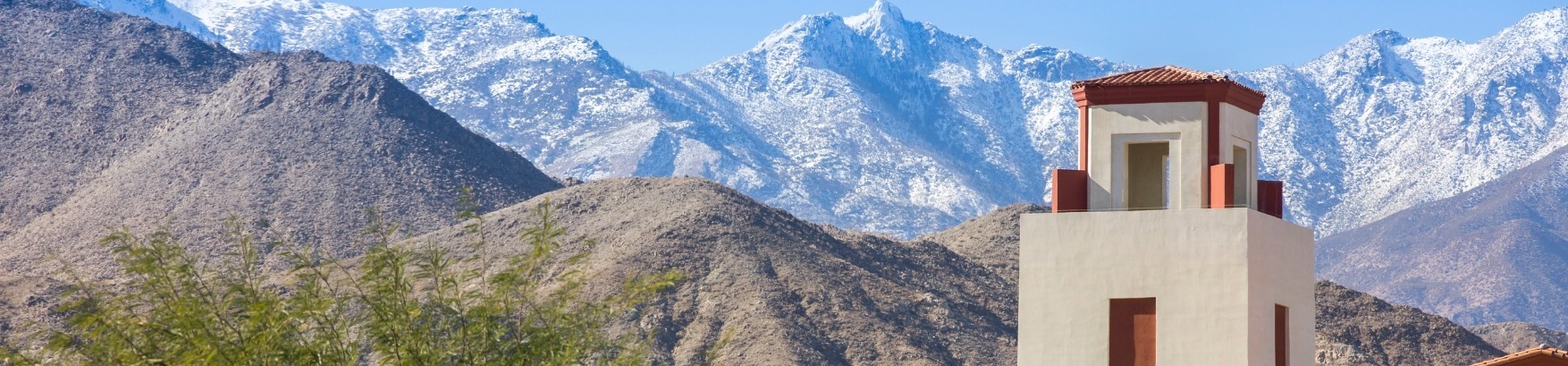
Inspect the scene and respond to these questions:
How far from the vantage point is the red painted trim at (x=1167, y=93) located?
78.3ft

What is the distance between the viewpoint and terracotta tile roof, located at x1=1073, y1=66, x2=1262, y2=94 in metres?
23.9

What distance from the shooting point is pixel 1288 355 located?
23.8m

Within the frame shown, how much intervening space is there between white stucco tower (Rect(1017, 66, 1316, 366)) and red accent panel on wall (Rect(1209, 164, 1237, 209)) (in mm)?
19

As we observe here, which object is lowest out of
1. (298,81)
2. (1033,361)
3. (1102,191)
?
(1033,361)

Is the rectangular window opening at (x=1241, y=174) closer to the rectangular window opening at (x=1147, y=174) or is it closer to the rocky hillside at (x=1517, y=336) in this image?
the rectangular window opening at (x=1147, y=174)

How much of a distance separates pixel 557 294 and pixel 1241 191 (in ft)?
25.4

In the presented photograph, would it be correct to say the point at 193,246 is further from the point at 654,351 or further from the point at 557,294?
the point at 557,294

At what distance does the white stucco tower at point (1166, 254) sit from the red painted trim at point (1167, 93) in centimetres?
1

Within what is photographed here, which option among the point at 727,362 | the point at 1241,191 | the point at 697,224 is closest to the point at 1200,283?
the point at 1241,191

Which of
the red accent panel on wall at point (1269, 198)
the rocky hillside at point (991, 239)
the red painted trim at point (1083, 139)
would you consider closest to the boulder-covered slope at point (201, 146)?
the rocky hillside at point (991, 239)

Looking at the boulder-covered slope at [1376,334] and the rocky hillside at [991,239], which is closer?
the boulder-covered slope at [1376,334]

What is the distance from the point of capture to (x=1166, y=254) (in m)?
22.8

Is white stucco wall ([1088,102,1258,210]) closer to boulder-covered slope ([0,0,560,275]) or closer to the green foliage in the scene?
the green foliage

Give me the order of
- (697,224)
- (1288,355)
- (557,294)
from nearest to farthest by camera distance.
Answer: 1. (557,294)
2. (1288,355)
3. (697,224)
